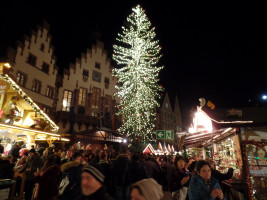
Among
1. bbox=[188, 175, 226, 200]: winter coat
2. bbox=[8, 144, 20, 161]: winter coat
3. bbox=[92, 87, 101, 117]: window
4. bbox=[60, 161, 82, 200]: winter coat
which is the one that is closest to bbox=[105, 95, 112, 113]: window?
bbox=[92, 87, 101, 117]: window

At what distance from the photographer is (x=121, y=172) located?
18.6ft

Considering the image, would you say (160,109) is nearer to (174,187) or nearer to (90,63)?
(90,63)

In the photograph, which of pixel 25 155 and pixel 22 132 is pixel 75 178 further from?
pixel 22 132

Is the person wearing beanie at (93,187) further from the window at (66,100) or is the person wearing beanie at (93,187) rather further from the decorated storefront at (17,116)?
the window at (66,100)

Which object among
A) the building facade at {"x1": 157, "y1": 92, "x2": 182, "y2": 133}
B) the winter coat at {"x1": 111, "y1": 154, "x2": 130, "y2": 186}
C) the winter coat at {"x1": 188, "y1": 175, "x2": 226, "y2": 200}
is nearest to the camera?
the winter coat at {"x1": 188, "y1": 175, "x2": 226, "y2": 200}

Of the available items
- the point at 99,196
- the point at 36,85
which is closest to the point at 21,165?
the point at 99,196

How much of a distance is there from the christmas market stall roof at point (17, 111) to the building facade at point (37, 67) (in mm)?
8982

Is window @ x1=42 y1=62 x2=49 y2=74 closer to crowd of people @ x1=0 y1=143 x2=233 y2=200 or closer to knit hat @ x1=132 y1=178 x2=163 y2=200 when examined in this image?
crowd of people @ x1=0 y1=143 x2=233 y2=200

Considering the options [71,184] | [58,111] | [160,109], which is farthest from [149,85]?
[160,109]

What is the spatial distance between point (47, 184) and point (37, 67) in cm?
2008

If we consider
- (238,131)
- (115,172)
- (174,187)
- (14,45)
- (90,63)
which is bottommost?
(174,187)

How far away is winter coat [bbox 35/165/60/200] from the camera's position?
15.2 ft

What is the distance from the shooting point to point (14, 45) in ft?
64.1

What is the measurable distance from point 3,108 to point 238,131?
11662mm
